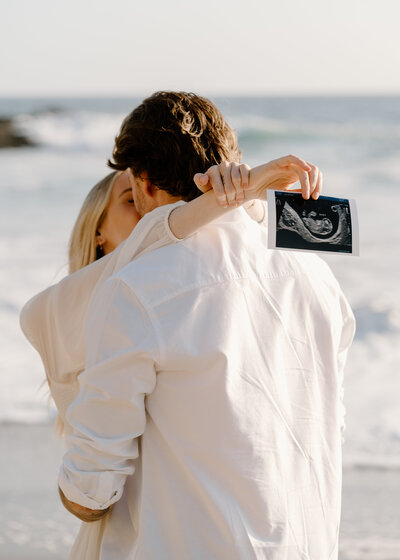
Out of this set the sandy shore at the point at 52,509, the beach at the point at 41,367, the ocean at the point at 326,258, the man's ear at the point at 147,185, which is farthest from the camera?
the ocean at the point at 326,258

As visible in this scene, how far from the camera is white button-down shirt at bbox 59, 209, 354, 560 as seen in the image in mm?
1492

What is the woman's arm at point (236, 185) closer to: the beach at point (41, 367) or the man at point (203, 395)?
the man at point (203, 395)

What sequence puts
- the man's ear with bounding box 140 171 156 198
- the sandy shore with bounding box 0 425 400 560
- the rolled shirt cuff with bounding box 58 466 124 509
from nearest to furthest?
the rolled shirt cuff with bounding box 58 466 124 509 → the man's ear with bounding box 140 171 156 198 → the sandy shore with bounding box 0 425 400 560

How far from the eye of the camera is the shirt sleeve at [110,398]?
58.4 inches

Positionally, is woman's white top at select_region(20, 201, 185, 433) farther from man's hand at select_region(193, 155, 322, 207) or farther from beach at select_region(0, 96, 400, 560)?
beach at select_region(0, 96, 400, 560)

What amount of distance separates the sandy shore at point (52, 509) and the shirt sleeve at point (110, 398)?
1875 mm

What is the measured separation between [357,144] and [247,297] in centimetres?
2280

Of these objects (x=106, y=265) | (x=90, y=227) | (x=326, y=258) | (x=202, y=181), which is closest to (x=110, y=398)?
(x=106, y=265)

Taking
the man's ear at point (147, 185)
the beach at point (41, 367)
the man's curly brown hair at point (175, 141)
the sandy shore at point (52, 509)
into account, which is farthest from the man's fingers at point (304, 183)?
the sandy shore at point (52, 509)

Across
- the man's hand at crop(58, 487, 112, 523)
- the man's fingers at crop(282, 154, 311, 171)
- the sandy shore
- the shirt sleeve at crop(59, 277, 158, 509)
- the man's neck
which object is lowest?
the sandy shore

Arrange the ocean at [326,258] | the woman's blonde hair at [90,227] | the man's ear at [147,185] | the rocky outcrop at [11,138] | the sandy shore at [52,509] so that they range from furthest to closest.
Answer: the rocky outcrop at [11,138], the ocean at [326,258], the sandy shore at [52,509], the woman's blonde hair at [90,227], the man's ear at [147,185]

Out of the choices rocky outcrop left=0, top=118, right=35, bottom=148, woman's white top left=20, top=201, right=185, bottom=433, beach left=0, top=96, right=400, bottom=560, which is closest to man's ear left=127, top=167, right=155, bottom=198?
woman's white top left=20, top=201, right=185, bottom=433

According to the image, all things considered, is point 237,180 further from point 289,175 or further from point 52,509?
point 52,509

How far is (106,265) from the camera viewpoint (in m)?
1.72
